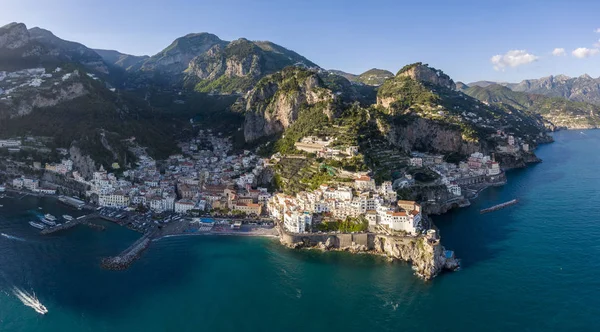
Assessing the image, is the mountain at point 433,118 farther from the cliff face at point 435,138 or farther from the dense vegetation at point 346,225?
the dense vegetation at point 346,225

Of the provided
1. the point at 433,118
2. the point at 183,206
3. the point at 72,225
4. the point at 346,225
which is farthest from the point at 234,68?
the point at 346,225

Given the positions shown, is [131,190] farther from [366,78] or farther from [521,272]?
[366,78]

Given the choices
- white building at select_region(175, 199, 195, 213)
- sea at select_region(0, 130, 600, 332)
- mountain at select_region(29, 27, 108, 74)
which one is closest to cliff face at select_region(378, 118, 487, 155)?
sea at select_region(0, 130, 600, 332)

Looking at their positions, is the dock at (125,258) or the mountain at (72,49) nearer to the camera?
the dock at (125,258)

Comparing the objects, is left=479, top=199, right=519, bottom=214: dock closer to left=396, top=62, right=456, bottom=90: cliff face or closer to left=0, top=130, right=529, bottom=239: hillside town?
left=0, top=130, right=529, bottom=239: hillside town

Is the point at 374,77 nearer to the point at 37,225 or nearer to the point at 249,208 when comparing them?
the point at 249,208

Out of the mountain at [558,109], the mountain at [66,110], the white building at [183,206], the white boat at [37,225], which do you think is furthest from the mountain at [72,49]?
the mountain at [558,109]
